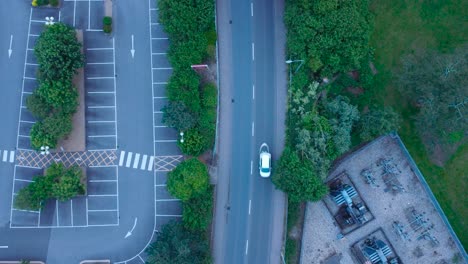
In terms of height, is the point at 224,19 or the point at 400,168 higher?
the point at 224,19

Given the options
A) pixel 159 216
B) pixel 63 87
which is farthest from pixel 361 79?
pixel 63 87

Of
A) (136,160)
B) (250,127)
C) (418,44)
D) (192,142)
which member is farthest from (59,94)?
(418,44)

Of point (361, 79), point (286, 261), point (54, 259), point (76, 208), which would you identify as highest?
point (361, 79)

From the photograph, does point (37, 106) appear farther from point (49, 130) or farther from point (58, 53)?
point (58, 53)

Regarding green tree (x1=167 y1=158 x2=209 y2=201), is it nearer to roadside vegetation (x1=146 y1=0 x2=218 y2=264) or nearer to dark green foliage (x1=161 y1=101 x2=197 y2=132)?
roadside vegetation (x1=146 y1=0 x2=218 y2=264)

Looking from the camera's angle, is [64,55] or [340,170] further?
[340,170]

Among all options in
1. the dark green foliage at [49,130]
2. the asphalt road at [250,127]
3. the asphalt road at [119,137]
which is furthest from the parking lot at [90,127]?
the asphalt road at [250,127]

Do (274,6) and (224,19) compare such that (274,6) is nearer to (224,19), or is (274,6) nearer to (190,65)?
(224,19)
